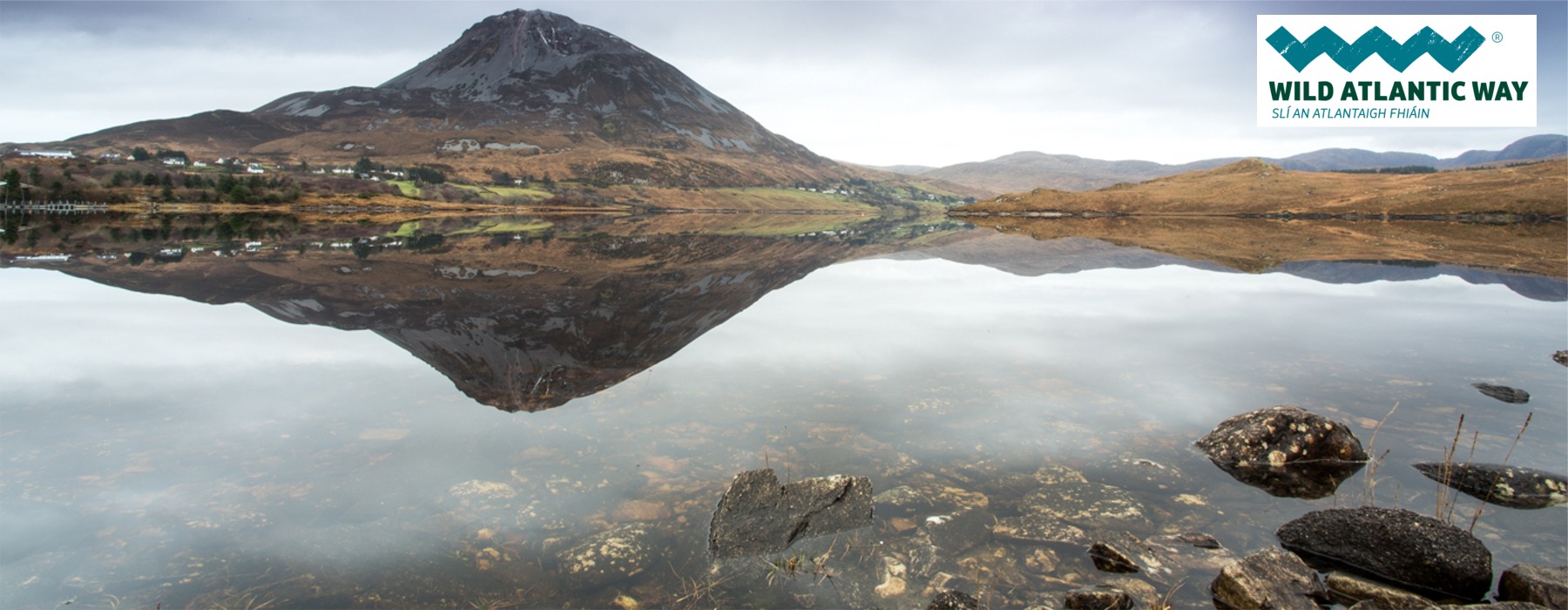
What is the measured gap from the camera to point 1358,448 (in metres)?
10.0

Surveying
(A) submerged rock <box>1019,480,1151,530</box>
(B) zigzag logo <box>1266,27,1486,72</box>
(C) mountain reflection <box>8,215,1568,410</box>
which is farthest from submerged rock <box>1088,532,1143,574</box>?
(B) zigzag logo <box>1266,27,1486,72</box>

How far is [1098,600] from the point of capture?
6.37 m

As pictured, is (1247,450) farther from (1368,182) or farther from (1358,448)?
(1368,182)

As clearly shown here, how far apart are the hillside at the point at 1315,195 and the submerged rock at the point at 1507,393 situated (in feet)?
379

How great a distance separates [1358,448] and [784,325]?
12.3 metres

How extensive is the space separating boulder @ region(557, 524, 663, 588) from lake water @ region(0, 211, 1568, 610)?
11 centimetres

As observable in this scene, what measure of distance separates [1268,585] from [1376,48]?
230 feet

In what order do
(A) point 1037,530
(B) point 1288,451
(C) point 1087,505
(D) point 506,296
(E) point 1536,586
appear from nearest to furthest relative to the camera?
(E) point 1536,586 → (A) point 1037,530 → (C) point 1087,505 → (B) point 1288,451 → (D) point 506,296

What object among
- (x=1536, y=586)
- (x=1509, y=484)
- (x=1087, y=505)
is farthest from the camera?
(x=1509, y=484)

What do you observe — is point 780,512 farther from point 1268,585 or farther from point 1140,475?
point 1140,475

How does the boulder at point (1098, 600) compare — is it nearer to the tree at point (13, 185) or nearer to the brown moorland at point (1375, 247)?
the brown moorland at point (1375, 247)

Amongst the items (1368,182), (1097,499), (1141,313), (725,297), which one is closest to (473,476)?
(1097,499)

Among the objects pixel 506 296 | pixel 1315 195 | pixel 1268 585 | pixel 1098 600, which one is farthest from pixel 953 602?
pixel 1315 195

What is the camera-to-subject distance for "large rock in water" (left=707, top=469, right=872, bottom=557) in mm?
7582
